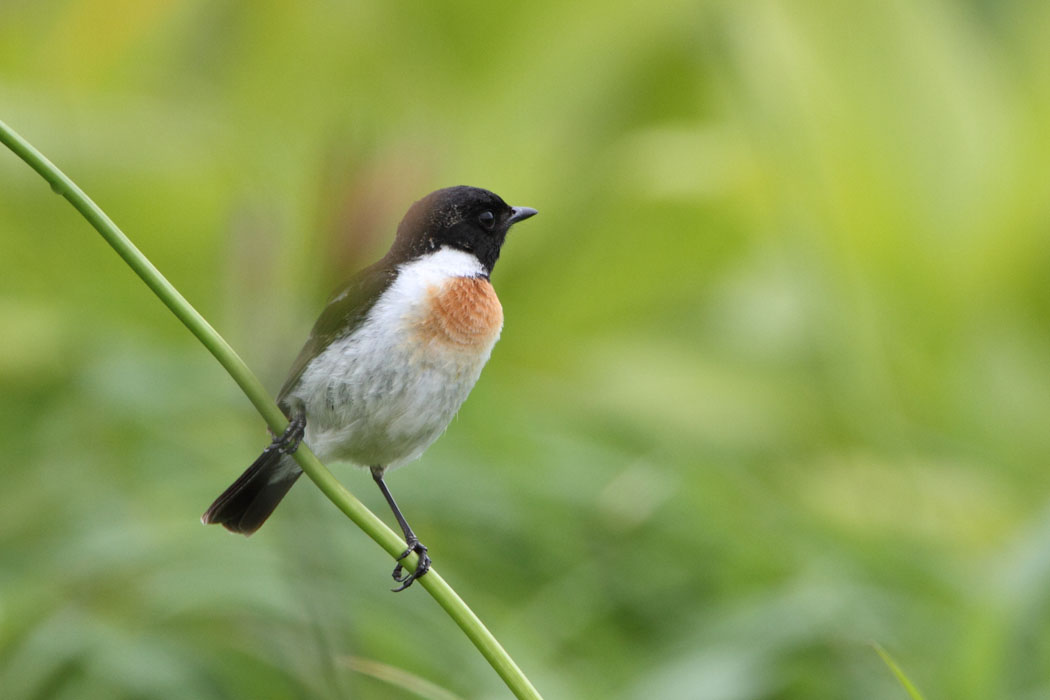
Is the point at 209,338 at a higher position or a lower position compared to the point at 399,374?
higher

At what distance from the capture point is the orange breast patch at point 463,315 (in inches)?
62.0

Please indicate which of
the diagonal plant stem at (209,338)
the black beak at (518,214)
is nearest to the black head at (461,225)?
the black beak at (518,214)

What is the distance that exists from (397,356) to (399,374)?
0.08 feet

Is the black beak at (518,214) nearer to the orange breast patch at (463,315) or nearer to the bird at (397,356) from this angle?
the bird at (397,356)

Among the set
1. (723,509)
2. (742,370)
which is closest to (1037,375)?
(742,370)

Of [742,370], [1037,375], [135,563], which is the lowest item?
[1037,375]

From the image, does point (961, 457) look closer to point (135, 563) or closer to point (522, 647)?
point (522, 647)

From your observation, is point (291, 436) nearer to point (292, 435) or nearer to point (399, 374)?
point (292, 435)

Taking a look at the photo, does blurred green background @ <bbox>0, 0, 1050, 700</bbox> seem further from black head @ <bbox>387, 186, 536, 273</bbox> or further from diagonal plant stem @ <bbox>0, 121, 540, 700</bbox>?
diagonal plant stem @ <bbox>0, 121, 540, 700</bbox>

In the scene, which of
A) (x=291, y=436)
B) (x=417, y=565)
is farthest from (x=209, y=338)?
(x=291, y=436)

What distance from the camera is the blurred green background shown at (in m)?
2.71

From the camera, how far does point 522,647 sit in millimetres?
2742

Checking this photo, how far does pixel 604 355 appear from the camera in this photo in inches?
168

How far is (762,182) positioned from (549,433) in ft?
3.71
